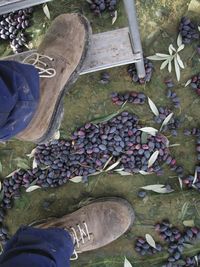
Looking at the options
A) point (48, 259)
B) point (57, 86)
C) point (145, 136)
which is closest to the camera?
point (48, 259)

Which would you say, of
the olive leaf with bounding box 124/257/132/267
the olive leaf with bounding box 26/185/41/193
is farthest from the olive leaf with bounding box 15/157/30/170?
the olive leaf with bounding box 124/257/132/267

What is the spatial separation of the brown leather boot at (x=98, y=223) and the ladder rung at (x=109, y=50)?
0.57 m

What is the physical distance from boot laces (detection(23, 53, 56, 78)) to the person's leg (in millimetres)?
548

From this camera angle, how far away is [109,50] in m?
1.83

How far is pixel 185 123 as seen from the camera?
203cm

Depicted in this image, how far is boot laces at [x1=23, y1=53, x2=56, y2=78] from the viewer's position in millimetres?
1716

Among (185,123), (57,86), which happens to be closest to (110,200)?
(185,123)

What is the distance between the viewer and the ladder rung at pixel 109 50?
1819mm

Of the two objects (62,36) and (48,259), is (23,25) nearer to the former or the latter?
(62,36)

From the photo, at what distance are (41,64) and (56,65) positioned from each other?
0.05 metres

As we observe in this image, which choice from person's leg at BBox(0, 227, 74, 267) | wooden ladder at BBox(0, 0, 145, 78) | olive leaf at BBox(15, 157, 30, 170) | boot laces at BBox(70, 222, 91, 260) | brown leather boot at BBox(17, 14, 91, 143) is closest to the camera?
person's leg at BBox(0, 227, 74, 267)

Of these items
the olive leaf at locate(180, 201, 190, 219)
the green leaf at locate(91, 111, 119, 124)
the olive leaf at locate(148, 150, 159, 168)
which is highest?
the green leaf at locate(91, 111, 119, 124)

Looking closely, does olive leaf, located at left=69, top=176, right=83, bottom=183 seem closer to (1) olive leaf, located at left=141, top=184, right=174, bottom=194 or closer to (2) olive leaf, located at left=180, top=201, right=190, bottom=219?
(1) olive leaf, located at left=141, top=184, right=174, bottom=194

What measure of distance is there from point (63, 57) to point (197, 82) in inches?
23.2
